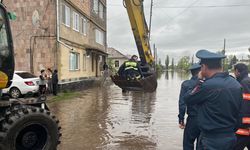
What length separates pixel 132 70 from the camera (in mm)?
11383

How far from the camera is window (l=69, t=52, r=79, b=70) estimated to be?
2114 centimetres

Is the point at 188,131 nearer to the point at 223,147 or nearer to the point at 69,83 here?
the point at 223,147

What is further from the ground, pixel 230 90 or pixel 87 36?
pixel 87 36

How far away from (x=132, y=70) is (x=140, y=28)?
160 cm

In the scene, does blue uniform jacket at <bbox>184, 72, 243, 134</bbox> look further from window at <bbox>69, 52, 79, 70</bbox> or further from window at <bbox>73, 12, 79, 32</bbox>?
window at <bbox>73, 12, 79, 32</bbox>

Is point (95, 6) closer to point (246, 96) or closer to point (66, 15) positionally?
point (66, 15)

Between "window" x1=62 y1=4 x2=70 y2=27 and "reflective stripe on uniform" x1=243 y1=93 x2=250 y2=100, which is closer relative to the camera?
"reflective stripe on uniform" x1=243 y1=93 x2=250 y2=100

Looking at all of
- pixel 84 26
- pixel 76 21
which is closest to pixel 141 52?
pixel 76 21

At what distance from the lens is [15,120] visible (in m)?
5.18

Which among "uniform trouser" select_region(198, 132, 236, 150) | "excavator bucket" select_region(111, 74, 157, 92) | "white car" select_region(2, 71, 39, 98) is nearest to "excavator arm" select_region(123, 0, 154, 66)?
"excavator bucket" select_region(111, 74, 157, 92)

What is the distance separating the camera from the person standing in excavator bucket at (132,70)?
11180 mm

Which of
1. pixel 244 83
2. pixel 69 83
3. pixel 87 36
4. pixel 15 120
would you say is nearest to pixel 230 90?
pixel 244 83

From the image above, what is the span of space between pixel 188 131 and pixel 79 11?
19.2 metres

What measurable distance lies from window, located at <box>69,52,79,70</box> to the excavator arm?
10409mm
